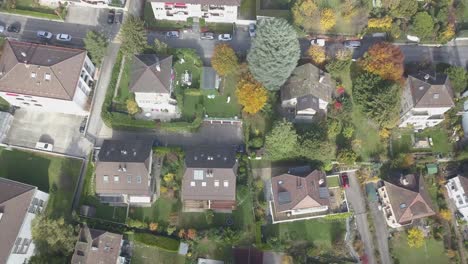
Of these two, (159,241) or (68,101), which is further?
(68,101)

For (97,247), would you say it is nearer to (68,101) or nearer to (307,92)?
(68,101)

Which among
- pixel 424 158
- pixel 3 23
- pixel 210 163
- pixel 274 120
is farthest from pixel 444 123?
pixel 3 23

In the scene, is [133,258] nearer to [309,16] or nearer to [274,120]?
[274,120]

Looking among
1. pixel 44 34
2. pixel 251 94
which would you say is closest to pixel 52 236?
pixel 44 34

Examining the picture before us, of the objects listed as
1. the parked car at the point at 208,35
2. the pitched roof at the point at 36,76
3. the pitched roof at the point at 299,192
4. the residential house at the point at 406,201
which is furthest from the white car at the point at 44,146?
the residential house at the point at 406,201

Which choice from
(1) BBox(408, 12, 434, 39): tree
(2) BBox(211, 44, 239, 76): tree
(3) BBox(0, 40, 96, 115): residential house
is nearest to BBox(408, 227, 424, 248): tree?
(1) BBox(408, 12, 434, 39): tree

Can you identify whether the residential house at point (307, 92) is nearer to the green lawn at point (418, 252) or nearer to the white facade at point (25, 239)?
the green lawn at point (418, 252)

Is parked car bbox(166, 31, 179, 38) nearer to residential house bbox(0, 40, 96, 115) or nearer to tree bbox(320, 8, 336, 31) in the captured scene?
residential house bbox(0, 40, 96, 115)

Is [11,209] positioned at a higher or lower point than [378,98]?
lower
